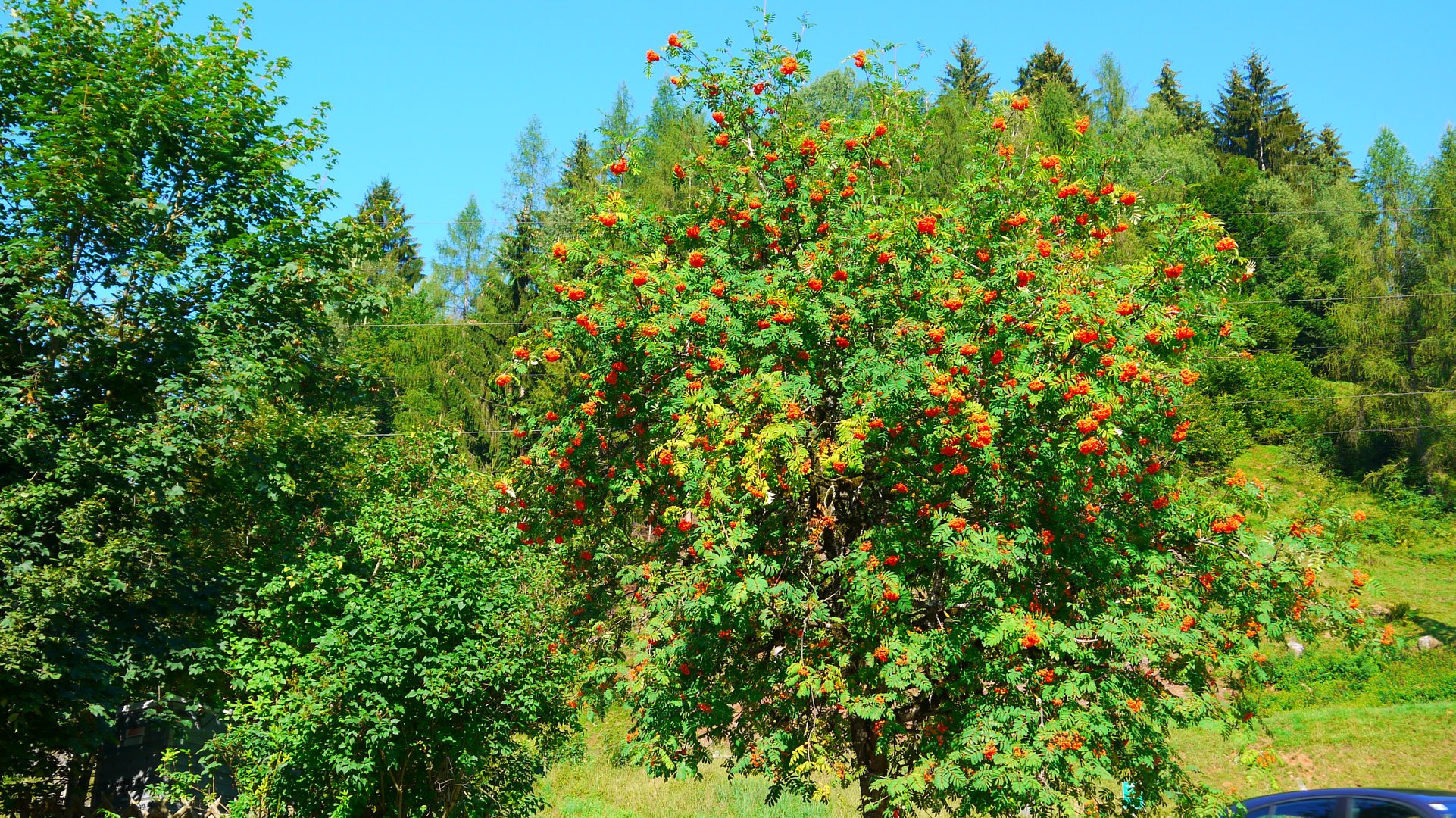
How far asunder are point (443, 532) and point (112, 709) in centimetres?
437

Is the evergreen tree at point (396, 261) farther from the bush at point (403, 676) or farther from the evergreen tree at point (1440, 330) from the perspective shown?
the evergreen tree at point (1440, 330)

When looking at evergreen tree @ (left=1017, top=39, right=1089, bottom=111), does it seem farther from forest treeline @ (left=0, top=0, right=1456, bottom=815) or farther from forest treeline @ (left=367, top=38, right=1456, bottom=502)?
forest treeline @ (left=0, top=0, right=1456, bottom=815)

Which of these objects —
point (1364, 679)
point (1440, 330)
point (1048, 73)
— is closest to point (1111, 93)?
point (1048, 73)

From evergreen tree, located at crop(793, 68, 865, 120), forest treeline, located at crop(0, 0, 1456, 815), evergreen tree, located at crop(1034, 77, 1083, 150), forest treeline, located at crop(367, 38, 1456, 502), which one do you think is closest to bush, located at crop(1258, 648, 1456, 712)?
forest treeline, located at crop(367, 38, 1456, 502)

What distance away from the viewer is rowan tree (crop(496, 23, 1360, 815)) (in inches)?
294

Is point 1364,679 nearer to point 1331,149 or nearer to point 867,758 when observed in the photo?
point 867,758

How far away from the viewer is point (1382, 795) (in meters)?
7.92

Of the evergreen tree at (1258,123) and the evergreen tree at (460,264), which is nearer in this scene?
the evergreen tree at (460,264)

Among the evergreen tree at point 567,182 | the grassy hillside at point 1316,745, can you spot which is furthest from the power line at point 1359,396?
the evergreen tree at point 567,182

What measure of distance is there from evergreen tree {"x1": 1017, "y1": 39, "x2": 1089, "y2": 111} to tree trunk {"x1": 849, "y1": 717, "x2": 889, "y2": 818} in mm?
49902

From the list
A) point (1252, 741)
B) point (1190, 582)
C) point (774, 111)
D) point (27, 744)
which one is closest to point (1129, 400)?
point (1190, 582)

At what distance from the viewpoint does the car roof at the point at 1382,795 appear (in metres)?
7.59

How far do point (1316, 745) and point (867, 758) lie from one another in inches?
509

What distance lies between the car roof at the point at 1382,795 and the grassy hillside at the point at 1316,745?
633 mm
